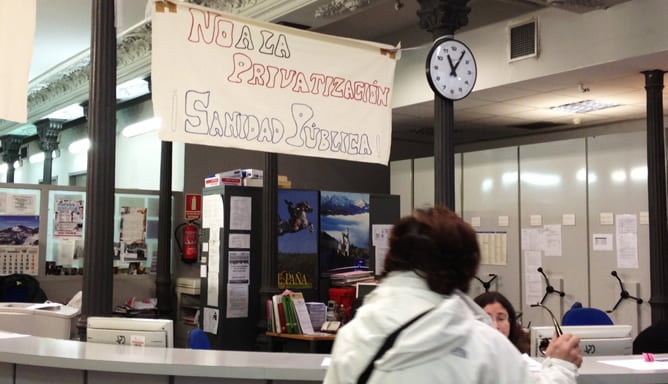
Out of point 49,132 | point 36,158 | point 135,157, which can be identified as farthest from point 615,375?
point 36,158

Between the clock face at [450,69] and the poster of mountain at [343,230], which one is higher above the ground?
the clock face at [450,69]

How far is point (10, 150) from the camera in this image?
14.1 m

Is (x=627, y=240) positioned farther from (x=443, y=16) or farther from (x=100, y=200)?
(x=100, y=200)

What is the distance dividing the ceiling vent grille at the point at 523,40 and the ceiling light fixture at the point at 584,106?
133cm

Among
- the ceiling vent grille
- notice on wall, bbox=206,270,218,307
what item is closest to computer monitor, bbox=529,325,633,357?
the ceiling vent grille

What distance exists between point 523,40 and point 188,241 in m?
4.18

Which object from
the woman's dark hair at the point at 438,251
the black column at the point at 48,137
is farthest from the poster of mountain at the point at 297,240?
the black column at the point at 48,137

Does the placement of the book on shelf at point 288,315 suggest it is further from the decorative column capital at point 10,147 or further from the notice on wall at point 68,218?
the decorative column capital at point 10,147

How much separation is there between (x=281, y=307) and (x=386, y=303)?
4764mm

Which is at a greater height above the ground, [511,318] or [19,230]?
[19,230]

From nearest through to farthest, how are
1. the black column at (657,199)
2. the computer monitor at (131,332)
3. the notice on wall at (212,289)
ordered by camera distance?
the computer monitor at (131,332) < the black column at (657,199) < the notice on wall at (212,289)

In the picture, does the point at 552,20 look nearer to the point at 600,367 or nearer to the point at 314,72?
the point at 314,72

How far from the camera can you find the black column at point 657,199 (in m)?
5.64

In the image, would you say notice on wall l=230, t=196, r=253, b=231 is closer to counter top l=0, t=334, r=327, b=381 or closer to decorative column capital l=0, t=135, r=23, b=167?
counter top l=0, t=334, r=327, b=381
